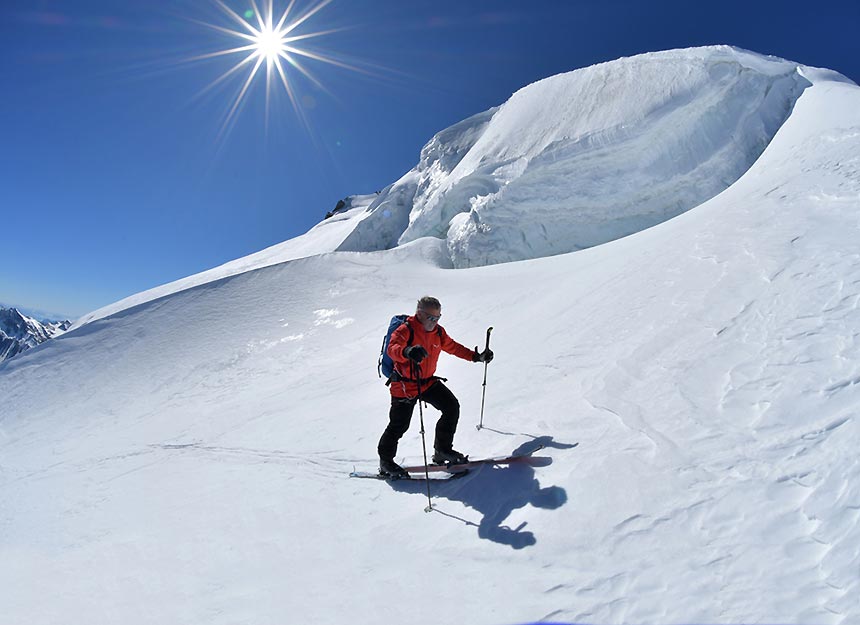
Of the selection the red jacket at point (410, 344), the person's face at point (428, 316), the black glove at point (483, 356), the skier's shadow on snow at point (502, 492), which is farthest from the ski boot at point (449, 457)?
the person's face at point (428, 316)

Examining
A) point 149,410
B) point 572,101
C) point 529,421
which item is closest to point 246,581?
point 529,421

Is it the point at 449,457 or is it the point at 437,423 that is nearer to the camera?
the point at 449,457

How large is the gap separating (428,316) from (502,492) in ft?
5.22

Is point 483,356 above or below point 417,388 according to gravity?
above

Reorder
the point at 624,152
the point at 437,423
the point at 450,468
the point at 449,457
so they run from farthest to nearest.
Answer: the point at 624,152, the point at 437,423, the point at 449,457, the point at 450,468

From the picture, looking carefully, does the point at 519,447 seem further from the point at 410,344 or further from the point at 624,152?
the point at 624,152

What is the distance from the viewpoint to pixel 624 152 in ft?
49.8

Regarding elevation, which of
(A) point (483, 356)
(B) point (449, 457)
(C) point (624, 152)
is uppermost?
(C) point (624, 152)

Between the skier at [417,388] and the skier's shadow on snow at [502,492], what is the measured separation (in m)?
0.27

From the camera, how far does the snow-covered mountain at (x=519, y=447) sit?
254 centimetres

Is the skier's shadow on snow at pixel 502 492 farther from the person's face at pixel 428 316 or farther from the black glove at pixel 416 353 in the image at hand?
the person's face at pixel 428 316

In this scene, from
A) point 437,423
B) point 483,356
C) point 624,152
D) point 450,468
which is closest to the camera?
point 450,468

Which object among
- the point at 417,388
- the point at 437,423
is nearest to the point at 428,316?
the point at 417,388

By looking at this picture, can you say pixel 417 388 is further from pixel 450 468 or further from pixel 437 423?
pixel 450 468
